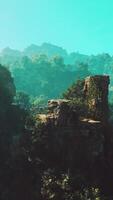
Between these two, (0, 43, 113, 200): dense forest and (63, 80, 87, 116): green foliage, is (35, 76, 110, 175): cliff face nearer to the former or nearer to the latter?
(0, 43, 113, 200): dense forest

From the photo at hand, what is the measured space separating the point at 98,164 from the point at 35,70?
5266 inches

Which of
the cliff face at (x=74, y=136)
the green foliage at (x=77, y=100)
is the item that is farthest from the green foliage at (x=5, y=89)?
the cliff face at (x=74, y=136)

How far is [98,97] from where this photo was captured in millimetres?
37500

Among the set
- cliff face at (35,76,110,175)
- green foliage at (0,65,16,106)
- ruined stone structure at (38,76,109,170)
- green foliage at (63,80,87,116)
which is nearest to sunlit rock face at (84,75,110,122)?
ruined stone structure at (38,76,109,170)

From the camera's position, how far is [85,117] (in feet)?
122

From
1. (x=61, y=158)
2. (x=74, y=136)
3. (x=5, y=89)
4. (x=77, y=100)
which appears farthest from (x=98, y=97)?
(x=5, y=89)

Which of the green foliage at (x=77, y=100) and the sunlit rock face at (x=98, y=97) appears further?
the sunlit rock face at (x=98, y=97)

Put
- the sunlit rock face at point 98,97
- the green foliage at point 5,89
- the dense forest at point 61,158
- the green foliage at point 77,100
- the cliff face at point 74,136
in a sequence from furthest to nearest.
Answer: the green foliage at point 5,89, the sunlit rock face at point 98,97, the green foliage at point 77,100, the cliff face at point 74,136, the dense forest at point 61,158

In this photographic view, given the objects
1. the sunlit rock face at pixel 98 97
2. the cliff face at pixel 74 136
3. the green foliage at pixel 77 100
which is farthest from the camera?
the sunlit rock face at pixel 98 97

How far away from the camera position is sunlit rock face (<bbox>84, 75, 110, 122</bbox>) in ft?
121

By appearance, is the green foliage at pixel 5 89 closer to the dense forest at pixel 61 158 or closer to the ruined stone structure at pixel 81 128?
the dense forest at pixel 61 158

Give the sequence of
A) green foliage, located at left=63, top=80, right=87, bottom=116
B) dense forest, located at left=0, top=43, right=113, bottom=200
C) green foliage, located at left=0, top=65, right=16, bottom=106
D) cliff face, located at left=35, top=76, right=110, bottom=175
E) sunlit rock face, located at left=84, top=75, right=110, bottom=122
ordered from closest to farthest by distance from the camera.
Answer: dense forest, located at left=0, top=43, right=113, bottom=200
cliff face, located at left=35, top=76, right=110, bottom=175
green foliage, located at left=63, top=80, right=87, bottom=116
sunlit rock face, located at left=84, top=75, right=110, bottom=122
green foliage, located at left=0, top=65, right=16, bottom=106

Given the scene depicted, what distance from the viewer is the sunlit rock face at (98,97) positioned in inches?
1458

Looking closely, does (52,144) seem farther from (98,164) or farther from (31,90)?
(31,90)
